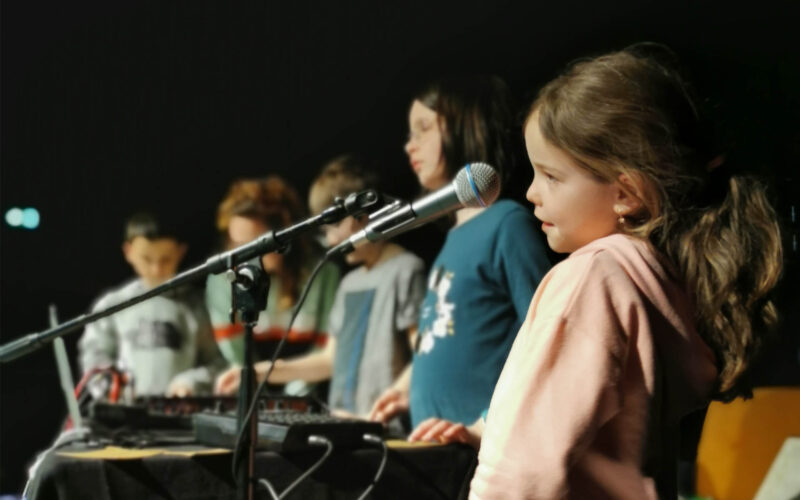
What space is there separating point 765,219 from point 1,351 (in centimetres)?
115

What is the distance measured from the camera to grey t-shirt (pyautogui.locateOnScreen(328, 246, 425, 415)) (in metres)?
2.23

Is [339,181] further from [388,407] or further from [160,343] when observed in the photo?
[388,407]

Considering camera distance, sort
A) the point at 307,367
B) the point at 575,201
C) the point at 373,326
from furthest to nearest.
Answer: the point at 307,367 < the point at 373,326 < the point at 575,201

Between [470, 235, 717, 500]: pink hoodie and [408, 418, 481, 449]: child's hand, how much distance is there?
43 cm

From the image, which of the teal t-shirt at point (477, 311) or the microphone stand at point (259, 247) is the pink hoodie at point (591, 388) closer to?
the microphone stand at point (259, 247)

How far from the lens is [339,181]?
Result: 274cm

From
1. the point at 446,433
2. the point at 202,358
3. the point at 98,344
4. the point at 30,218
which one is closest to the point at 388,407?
the point at 446,433

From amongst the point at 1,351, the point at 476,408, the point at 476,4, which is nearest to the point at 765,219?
the point at 476,408

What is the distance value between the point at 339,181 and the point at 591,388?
6.50 feet

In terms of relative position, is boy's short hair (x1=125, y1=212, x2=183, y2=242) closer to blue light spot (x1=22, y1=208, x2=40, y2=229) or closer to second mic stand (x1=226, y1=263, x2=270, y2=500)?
blue light spot (x1=22, y1=208, x2=40, y2=229)

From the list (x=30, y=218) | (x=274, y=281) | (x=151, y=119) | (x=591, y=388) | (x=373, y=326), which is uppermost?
(x=151, y=119)

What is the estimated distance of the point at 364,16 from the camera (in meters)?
2.52

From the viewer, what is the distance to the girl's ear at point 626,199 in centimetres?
98

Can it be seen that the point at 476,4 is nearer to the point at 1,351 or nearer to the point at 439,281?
the point at 439,281
